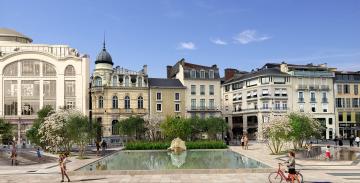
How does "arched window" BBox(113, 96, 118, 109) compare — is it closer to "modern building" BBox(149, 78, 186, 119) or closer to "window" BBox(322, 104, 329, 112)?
"modern building" BBox(149, 78, 186, 119)

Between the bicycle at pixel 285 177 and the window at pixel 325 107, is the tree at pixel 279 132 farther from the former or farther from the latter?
the window at pixel 325 107

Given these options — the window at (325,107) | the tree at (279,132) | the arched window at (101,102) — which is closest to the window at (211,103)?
the arched window at (101,102)

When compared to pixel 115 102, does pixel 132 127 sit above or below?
below

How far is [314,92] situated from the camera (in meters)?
82.2

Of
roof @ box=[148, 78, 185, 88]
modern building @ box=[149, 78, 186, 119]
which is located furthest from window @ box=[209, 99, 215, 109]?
roof @ box=[148, 78, 185, 88]

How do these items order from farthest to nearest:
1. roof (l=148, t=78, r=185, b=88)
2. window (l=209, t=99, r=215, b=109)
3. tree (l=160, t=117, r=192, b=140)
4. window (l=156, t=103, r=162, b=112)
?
window (l=209, t=99, r=215, b=109) → roof (l=148, t=78, r=185, b=88) → window (l=156, t=103, r=162, b=112) → tree (l=160, t=117, r=192, b=140)

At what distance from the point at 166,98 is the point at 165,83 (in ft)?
11.1

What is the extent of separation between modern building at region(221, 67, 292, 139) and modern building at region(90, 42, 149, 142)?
20902 millimetres

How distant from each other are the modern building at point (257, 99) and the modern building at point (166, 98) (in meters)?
13.8

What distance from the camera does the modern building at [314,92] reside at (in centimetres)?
8131

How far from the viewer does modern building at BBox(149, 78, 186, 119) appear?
7644 cm

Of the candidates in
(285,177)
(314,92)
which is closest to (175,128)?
(285,177)

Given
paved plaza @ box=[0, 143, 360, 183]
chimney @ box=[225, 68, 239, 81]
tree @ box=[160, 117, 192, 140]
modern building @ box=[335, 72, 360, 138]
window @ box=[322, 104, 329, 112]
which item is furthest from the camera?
chimney @ box=[225, 68, 239, 81]

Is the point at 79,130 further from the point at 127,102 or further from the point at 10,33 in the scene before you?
the point at 10,33
